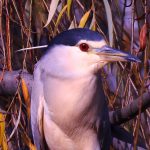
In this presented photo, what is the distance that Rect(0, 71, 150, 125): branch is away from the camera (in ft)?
4.63

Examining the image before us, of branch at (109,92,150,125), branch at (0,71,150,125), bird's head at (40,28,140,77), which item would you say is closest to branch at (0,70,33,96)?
branch at (0,71,150,125)

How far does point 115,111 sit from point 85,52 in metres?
0.21

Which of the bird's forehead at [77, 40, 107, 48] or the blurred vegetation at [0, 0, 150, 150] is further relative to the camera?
the blurred vegetation at [0, 0, 150, 150]

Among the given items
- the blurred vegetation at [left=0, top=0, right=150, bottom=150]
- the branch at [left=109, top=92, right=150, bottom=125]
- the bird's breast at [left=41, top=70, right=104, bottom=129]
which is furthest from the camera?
the blurred vegetation at [left=0, top=0, right=150, bottom=150]

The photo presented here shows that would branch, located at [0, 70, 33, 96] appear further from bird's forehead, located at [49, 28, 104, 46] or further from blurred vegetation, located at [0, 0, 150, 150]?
bird's forehead, located at [49, 28, 104, 46]

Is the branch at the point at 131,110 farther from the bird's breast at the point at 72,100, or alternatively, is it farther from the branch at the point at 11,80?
the branch at the point at 11,80

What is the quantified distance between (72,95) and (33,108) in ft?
0.50

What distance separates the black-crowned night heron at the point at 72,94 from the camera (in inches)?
56.2

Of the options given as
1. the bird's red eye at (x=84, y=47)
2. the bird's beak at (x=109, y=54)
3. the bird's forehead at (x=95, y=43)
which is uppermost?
the bird's forehead at (x=95, y=43)

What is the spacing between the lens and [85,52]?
142 centimetres

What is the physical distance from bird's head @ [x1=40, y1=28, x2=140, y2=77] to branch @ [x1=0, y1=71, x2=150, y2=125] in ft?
0.37

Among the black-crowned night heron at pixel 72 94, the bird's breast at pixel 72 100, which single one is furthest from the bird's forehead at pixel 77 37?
the bird's breast at pixel 72 100

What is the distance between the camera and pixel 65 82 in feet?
4.99

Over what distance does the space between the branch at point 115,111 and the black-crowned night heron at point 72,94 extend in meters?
0.05
